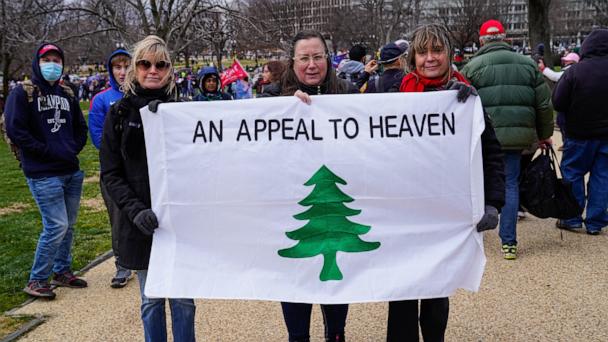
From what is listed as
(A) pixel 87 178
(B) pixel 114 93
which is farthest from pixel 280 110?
(A) pixel 87 178

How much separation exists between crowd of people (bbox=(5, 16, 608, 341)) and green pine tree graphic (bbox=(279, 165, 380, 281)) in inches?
14.6

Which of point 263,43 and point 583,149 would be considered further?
point 263,43

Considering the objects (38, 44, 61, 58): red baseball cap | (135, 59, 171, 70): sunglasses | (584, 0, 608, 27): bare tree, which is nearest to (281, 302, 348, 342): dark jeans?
(135, 59, 171, 70): sunglasses

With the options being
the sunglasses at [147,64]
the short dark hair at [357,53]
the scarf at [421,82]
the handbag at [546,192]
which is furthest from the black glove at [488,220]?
the short dark hair at [357,53]

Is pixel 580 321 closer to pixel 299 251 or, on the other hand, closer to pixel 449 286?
pixel 449 286

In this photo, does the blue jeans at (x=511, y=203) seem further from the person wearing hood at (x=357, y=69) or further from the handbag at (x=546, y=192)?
the person wearing hood at (x=357, y=69)

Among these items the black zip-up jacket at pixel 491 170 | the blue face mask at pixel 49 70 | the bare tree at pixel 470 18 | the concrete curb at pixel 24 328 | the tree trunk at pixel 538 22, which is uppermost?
the bare tree at pixel 470 18

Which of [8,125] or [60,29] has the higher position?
[60,29]

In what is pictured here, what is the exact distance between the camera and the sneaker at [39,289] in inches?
198

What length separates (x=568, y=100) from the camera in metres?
6.19

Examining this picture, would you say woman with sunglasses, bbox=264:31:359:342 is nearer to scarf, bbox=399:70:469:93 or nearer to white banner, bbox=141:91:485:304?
white banner, bbox=141:91:485:304

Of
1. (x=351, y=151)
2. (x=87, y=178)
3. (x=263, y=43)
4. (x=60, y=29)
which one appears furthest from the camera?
(x=60, y=29)

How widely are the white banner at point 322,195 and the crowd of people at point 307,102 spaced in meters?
0.12

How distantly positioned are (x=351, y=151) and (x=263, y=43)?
446 inches
